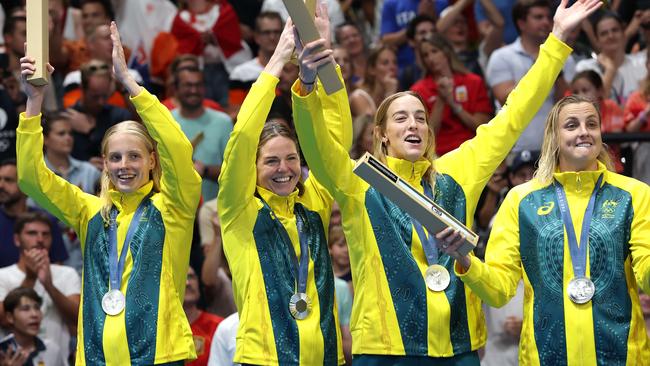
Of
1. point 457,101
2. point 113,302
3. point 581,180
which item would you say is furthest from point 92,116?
point 581,180

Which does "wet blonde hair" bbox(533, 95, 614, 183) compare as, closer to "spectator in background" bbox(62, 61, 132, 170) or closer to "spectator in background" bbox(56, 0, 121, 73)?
"spectator in background" bbox(62, 61, 132, 170)

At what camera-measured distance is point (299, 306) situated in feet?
22.4

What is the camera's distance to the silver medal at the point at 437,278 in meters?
6.70

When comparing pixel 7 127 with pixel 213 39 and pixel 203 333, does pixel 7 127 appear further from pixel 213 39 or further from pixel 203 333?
pixel 203 333

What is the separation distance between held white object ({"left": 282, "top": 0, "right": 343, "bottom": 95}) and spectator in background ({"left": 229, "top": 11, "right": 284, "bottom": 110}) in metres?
5.06

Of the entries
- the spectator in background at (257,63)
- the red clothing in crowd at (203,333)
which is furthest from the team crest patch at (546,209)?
the spectator in background at (257,63)

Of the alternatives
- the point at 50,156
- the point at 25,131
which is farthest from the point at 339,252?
the point at 25,131

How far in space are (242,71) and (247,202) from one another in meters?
4.70

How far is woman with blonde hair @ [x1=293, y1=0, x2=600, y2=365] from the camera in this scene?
668cm

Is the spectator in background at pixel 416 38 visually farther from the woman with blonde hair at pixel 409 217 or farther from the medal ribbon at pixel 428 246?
the medal ribbon at pixel 428 246

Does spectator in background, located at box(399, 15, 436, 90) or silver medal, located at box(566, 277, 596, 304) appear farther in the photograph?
spectator in background, located at box(399, 15, 436, 90)

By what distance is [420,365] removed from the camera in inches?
263

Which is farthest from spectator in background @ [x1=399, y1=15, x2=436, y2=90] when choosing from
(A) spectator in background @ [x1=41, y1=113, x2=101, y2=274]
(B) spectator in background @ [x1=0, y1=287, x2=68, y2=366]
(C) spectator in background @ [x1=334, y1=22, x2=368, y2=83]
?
(B) spectator in background @ [x1=0, y1=287, x2=68, y2=366]

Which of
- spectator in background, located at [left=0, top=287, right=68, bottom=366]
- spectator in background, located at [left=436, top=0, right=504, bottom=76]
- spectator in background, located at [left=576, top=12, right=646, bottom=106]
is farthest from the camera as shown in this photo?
spectator in background, located at [left=436, top=0, right=504, bottom=76]
